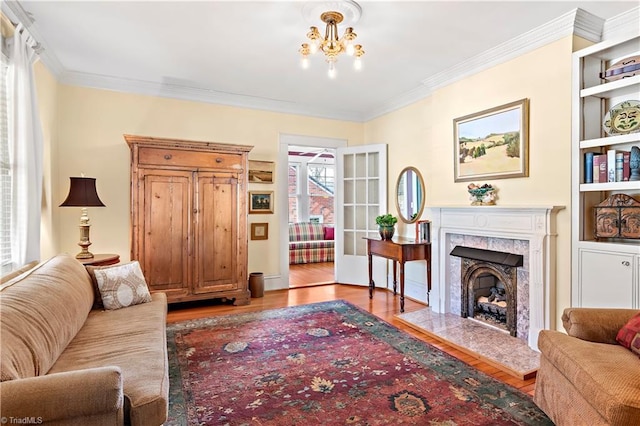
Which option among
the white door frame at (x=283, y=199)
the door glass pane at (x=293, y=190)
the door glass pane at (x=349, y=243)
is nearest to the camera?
the white door frame at (x=283, y=199)

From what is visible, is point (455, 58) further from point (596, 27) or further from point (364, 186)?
point (364, 186)

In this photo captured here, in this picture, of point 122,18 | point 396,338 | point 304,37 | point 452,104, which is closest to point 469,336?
point 396,338

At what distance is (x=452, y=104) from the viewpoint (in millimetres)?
3719

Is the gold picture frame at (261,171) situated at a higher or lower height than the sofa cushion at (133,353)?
higher

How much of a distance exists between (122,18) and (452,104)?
3.23 m

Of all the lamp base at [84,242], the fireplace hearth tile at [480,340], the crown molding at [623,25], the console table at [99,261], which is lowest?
the fireplace hearth tile at [480,340]

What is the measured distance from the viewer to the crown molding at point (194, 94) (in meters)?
3.82

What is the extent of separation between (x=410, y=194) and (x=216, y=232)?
257 centimetres

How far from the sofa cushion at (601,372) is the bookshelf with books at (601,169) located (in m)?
0.91

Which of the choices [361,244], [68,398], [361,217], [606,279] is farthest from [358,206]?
[68,398]

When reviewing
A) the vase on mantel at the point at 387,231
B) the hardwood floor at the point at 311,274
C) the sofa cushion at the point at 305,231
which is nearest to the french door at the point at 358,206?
the hardwood floor at the point at 311,274

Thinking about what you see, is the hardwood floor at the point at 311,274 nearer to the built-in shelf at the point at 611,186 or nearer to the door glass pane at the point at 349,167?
the door glass pane at the point at 349,167

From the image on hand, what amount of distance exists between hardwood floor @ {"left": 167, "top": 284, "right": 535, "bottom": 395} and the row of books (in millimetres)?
1663

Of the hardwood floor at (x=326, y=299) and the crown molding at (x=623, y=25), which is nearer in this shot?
the crown molding at (x=623, y=25)
